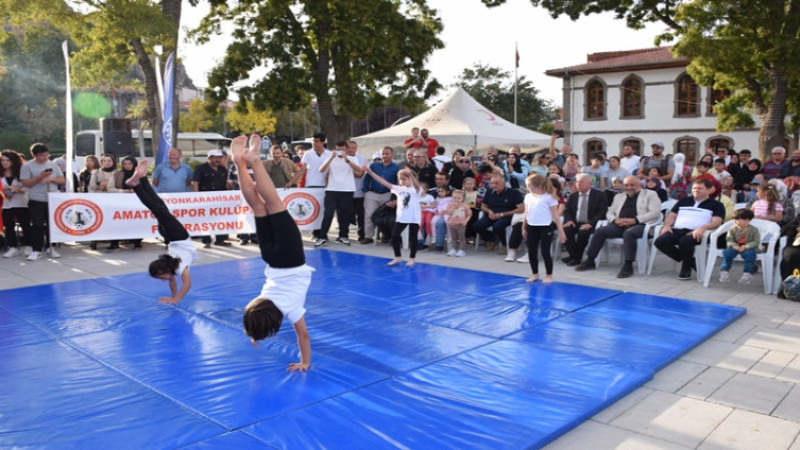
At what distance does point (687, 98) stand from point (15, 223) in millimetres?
30420

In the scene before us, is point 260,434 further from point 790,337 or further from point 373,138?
point 373,138

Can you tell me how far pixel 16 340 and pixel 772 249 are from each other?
25.5 ft

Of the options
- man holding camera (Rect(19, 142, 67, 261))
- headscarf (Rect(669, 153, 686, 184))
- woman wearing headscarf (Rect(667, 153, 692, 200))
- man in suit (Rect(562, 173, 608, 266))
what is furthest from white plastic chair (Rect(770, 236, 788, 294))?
man holding camera (Rect(19, 142, 67, 261))

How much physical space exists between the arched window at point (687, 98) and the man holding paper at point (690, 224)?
2604 centimetres

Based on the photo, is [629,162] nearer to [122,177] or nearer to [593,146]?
[122,177]

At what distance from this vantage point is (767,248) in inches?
278

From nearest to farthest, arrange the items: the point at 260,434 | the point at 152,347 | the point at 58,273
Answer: the point at 260,434, the point at 152,347, the point at 58,273

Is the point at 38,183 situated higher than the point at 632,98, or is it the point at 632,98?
the point at 632,98

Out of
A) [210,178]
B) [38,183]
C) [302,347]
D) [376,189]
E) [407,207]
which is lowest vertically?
[302,347]

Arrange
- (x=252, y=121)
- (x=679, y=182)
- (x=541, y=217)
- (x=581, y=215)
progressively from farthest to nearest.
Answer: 1. (x=252, y=121)
2. (x=679, y=182)
3. (x=581, y=215)
4. (x=541, y=217)

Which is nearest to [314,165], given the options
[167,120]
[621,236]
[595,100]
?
[167,120]

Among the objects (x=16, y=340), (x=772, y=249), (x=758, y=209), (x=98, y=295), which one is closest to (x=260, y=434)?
(x=16, y=340)

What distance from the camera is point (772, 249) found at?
6969 millimetres

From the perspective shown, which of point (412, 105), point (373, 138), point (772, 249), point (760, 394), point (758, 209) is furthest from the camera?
point (412, 105)
